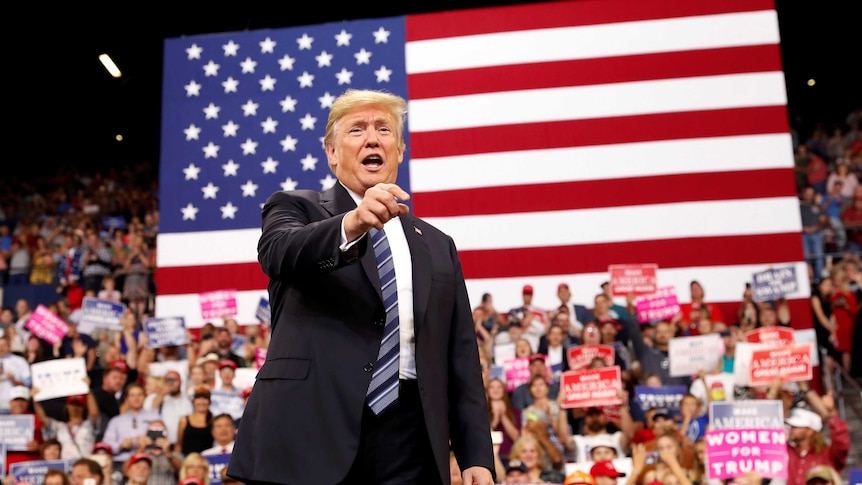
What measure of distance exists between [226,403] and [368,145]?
203 inches

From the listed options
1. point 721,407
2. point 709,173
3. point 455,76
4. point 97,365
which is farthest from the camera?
point 455,76

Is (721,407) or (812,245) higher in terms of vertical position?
(812,245)

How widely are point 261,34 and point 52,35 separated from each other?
5.58 meters

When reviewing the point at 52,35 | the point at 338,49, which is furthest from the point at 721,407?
the point at 52,35

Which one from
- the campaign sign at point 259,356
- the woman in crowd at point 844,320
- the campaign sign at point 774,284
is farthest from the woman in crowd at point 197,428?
the woman in crowd at point 844,320

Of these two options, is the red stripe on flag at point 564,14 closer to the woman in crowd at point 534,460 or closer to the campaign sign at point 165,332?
the campaign sign at point 165,332

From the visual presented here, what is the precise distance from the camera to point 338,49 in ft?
34.4

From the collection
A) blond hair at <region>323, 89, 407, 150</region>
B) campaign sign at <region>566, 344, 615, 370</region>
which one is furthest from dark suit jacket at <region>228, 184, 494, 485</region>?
campaign sign at <region>566, 344, 615, 370</region>

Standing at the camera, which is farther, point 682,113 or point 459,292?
point 682,113

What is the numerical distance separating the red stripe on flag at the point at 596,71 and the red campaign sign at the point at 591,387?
4.25m

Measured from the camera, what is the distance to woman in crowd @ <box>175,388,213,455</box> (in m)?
6.57

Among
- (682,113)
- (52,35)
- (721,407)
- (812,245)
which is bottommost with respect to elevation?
(721,407)

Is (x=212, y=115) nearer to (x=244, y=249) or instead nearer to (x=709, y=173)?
(x=244, y=249)

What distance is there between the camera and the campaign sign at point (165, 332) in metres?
8.09
